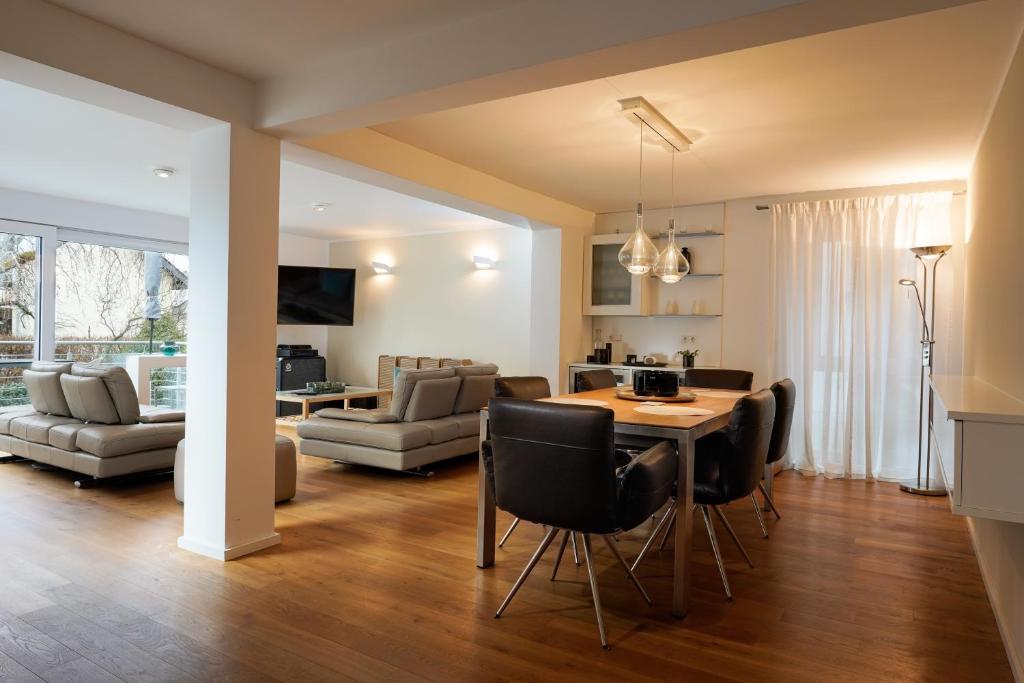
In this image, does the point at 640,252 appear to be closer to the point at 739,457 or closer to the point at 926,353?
the point at 739,457

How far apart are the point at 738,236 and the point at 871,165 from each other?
1.42 meters

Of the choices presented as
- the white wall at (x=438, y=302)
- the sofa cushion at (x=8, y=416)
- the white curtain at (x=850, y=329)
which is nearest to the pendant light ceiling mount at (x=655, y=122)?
the white curtain at (x=850, y=329)

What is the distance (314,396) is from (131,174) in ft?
9.91

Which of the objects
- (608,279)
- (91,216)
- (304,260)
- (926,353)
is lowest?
(926,353)

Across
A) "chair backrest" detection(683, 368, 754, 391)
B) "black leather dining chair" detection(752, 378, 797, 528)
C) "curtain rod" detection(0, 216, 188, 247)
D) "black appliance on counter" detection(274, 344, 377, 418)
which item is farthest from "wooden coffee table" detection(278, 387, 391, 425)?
"black leather dining chair" detection(752, 378, 797, 528)

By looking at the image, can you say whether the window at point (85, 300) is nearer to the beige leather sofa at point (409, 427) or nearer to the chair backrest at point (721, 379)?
the beige leather sofa at point (409, 427)

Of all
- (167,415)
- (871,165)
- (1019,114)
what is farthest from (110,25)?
(871,165)

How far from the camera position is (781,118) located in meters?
3.83

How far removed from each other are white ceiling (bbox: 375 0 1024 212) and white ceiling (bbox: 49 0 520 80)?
0.90m

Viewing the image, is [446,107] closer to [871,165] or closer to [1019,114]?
[1019,114]

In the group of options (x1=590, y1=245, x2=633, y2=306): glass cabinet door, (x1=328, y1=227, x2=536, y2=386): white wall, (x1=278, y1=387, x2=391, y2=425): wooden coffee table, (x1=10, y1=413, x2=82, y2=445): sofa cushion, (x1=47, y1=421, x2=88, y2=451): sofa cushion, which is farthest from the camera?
(x1=328, y1=227, x2=536, y2=386): white wall

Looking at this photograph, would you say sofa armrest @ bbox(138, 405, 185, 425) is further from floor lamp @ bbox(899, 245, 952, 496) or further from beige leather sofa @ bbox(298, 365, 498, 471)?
floor lamp @ bbox(899, 245, 952, 496)

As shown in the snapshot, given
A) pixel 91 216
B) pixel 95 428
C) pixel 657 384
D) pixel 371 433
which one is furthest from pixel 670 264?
pixel 91 216

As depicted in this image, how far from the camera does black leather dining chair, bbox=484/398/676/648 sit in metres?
2.43
